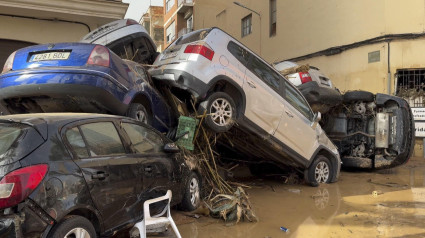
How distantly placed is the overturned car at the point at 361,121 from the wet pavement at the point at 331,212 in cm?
82

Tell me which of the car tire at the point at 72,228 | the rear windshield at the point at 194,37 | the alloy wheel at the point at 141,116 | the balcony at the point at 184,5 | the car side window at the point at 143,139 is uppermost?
the balcony at the point at 184,5

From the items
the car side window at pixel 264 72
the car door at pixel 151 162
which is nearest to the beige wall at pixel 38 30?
the car side window at pixel 264 72

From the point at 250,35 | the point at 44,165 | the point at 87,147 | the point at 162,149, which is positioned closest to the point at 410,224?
the point at 162,149

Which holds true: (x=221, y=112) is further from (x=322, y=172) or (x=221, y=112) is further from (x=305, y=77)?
(x=305, y=77)

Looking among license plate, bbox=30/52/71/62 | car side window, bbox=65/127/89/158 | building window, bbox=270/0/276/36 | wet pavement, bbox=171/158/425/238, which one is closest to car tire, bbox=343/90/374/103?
wet pavement, bbox=171/158/425/238

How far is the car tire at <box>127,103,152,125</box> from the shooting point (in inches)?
203

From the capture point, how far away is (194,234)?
4.47 m

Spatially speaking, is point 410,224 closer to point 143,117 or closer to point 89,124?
point 143,117

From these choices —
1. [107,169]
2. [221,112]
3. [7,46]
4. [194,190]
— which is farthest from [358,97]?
[7,46]

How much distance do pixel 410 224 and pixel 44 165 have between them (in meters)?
4.50

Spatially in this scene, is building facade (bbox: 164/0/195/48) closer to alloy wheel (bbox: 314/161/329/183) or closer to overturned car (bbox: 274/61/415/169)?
overturned car (bbox: 274/61/415/169)

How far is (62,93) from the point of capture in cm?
470

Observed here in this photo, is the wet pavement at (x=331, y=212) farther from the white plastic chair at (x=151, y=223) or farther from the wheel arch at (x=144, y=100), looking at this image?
the wheel arch at (x=144, y=100)

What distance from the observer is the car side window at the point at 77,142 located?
323 cm
